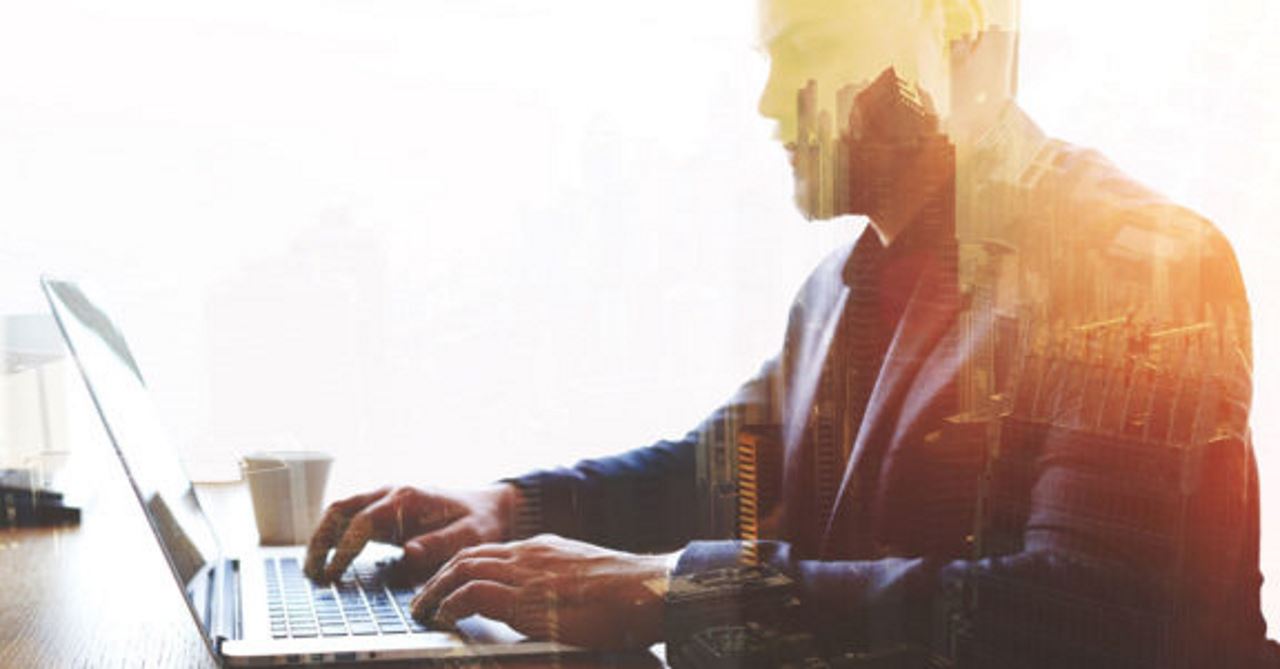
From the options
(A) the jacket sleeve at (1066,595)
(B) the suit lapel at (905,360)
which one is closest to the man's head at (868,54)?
(B) the suit lapel at (905,360)

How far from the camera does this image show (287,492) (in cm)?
109

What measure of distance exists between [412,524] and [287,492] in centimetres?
15

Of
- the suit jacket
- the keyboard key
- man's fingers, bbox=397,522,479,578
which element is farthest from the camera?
man's fingers, bbox=397,522,479,578

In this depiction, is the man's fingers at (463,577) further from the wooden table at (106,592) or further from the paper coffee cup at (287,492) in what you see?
the paper coffee cup at (287,492)

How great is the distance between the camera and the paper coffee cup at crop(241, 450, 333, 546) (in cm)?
106

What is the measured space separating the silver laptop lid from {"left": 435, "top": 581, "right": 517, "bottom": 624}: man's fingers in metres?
0.17

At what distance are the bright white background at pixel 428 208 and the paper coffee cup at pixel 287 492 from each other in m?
0.03

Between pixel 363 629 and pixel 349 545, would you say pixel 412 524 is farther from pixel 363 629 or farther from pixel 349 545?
pixel 363 629

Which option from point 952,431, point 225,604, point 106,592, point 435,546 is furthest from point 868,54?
point 106,592

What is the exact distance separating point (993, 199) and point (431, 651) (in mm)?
499

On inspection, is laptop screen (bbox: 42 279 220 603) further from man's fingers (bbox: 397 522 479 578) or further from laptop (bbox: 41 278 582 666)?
man's fingers (bbox: 397 522 479 578)

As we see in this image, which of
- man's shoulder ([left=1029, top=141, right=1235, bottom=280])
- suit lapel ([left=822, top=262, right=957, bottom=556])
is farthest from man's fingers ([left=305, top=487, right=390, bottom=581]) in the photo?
man's shoulder ([left=1029, top=141, right=1235, bottom=280])

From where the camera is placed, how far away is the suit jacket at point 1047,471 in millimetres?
736

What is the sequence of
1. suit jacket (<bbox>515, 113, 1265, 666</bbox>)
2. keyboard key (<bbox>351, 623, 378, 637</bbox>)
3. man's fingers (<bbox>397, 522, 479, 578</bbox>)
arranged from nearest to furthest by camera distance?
suit jacket (<bbox>515, 113, 1265, 666</bbox>), keyboard key (<bbox>351, 623, 378, 637</bbox>), man's fingers (<bbox>397, 522, 479, 578</bbox>)
